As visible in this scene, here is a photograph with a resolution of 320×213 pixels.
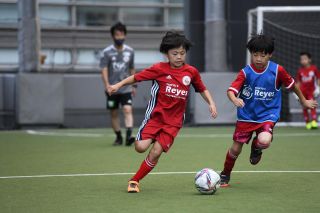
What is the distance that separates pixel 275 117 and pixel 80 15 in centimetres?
2245

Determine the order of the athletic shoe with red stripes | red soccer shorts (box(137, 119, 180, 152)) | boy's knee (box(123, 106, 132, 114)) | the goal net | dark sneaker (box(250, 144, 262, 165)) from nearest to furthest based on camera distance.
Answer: the athletic shoe with red stripes → red soccer shorts (box(137, 119, 180, 152)) → dark sneaker (box(250, 144, 262, 165)) → boy's knee (box(123, 106, 132, 114)) → the goal net

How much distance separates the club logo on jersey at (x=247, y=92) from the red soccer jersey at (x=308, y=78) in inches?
396

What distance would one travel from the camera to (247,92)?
9.58m

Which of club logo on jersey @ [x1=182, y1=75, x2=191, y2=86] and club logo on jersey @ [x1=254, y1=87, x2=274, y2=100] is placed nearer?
club logo on jersey @ [x1=182, y1=75, x2=191, y2=86]

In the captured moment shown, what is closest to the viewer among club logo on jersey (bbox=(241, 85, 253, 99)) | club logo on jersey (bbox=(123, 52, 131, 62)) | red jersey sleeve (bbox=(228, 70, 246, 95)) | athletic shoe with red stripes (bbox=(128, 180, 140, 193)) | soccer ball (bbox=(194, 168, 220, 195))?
soccer ball (bbox=(194, 168, 220, 195))

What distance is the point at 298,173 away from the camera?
1054 cm

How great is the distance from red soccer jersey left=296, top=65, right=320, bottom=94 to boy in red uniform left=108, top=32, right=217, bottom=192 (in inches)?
404

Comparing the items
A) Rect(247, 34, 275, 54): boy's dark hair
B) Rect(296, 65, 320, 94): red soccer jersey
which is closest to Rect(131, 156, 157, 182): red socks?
Rect(247, 34, 275, 54): boy's dark hair

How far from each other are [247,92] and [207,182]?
1.38 meters

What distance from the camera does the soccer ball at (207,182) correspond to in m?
8.66

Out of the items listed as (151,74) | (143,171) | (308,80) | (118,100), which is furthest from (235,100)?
(308,80)

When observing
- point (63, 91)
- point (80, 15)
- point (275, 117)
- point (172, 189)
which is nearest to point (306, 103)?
point (275, 117)

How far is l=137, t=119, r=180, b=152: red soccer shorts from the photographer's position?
9.22 meters

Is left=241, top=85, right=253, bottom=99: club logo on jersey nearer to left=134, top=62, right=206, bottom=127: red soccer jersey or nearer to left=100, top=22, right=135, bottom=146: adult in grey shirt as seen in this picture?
left=134, top=62, right=206, bottom=127: red soccer jersey
